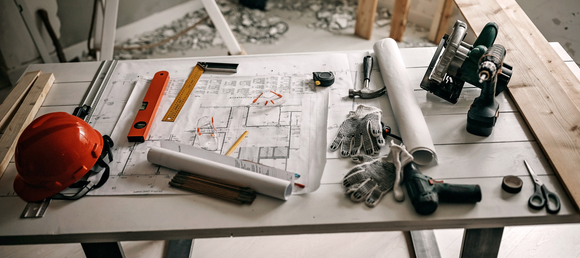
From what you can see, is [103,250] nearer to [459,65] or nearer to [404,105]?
[404,105]

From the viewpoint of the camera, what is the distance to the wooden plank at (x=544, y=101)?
41.4 inches

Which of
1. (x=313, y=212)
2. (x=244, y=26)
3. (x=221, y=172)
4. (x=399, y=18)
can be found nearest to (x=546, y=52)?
(x=313, y=212)

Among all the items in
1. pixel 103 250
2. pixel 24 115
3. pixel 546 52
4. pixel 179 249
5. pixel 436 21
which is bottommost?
pixel 179 249

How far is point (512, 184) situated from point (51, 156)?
3.86ft

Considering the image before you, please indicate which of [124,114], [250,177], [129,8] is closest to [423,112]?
[250,177]

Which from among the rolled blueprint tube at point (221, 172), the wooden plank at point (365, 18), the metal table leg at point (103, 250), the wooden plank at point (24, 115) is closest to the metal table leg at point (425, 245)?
the rolled blueprint tube at point (221, 172)

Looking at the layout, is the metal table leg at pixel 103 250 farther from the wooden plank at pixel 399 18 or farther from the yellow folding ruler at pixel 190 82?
the wooden plank at pixel 399 18

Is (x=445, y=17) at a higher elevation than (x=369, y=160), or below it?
below

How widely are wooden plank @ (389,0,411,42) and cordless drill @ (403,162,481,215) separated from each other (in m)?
2.14

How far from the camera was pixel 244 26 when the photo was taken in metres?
3.46

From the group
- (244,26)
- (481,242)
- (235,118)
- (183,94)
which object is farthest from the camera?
(244,26)

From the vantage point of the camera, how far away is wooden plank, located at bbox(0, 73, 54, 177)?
1.24 m

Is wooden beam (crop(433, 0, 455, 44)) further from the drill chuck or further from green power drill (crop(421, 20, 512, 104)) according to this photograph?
the drill chuck

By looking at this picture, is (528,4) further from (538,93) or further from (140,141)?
(140,141)
